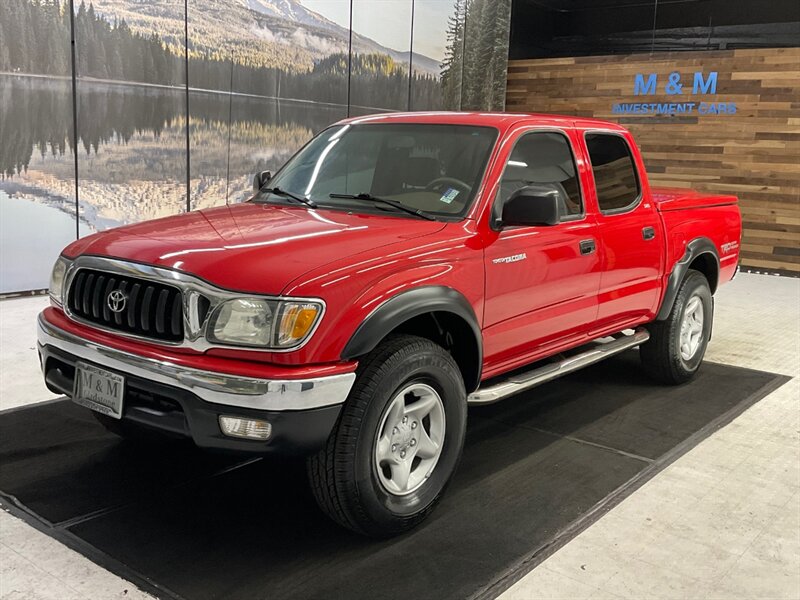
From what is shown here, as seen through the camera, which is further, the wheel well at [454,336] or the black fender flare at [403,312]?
the wheel well at [454,336]

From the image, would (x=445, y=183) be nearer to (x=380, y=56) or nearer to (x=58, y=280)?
(x=58, y=280)

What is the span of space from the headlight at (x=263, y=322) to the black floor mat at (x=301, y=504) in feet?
2.65

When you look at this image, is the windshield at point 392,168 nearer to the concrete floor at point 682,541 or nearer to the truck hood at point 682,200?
the concrete floor at point 682,541

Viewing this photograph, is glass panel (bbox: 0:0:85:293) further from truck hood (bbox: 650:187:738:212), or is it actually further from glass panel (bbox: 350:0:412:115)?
truck hood (bbox: 650:187:738:212)

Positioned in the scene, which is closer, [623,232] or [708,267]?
[623,232]

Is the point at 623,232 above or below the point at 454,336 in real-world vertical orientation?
above

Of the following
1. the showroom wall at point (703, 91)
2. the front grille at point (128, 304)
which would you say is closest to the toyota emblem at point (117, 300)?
the front grille at point (128, 304)

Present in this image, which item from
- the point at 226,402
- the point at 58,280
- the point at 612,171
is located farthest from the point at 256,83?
the point at 226,402

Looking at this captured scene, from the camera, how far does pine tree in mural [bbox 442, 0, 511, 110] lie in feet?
40.6

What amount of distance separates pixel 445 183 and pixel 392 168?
0.34 metres

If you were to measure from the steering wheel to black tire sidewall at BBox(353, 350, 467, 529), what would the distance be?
814mm

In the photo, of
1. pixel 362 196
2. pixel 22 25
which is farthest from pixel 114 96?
pixel 362 196

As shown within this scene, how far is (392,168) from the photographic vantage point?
3.67 metres

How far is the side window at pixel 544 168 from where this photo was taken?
355 cm
